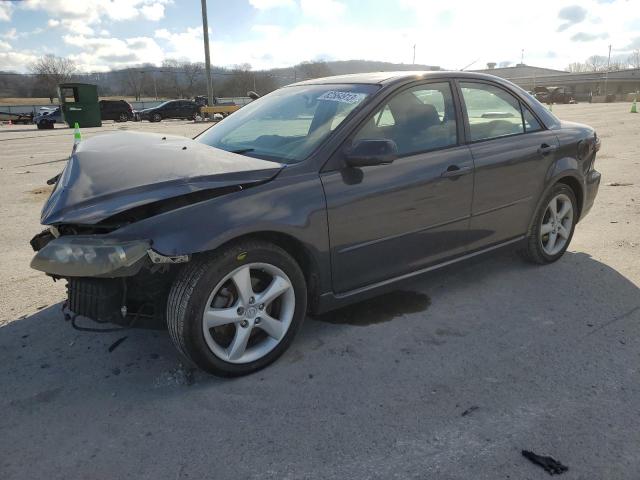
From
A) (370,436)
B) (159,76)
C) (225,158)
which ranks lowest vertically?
(370,436)

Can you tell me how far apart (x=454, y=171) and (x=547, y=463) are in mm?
2000

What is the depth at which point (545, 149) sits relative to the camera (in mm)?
4258

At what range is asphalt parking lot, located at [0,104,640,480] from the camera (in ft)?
7.50

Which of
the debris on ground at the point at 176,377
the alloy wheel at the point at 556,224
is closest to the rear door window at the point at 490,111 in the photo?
the alloy wheel at the point at 556,224

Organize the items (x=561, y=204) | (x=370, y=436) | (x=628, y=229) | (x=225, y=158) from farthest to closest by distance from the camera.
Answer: (x=628, y=229), (x=561, y=204), (x=225, y=158), (x=370, y=436)

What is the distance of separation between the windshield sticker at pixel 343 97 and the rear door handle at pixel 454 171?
0.77 metres

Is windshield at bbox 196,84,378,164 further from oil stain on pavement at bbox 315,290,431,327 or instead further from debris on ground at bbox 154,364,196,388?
debris on ground at bbox 154,364,196,388

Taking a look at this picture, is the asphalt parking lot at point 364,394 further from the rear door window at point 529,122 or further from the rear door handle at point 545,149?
the rear door window at point 529,122

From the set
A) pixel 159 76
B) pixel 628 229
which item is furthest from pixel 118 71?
pixel 628 229

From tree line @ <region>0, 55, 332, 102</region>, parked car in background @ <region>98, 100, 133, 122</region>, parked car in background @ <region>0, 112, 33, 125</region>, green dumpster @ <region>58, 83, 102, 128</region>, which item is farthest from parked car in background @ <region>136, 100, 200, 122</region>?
tree line @ <region>0, 55, 332, 102</region>

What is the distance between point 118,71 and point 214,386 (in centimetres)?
7856

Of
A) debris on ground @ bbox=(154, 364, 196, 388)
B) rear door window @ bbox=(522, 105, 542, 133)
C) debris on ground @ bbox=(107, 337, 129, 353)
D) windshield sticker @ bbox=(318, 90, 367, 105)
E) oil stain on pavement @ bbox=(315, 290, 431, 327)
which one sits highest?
windshield sticker @ bbox=(318, 90, 367, 105)

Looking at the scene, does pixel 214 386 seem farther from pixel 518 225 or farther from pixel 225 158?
pixel 518 225

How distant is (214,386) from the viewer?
2.86 meters
